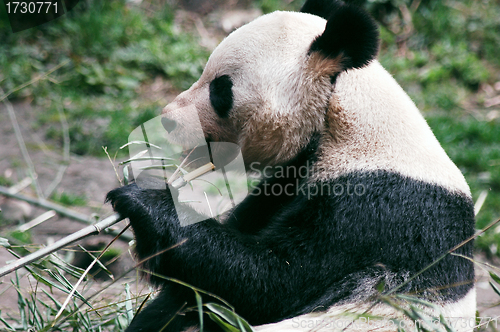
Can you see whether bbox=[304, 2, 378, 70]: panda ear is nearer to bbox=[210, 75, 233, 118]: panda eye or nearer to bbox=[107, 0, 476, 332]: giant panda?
bbox=[107, 0, 476, 332]: giant panda

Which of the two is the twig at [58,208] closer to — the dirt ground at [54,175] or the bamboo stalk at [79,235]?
the dirt ground at [54,175]

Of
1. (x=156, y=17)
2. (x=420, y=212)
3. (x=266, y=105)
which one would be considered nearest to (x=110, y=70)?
(x=156, y=17)

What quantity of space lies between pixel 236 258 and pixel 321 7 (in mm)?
1712

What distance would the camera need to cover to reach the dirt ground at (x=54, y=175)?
3836 mm

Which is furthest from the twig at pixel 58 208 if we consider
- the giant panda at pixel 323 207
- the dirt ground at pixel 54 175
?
the giant panda at pixel 323 207

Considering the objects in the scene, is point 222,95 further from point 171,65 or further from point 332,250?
point 171,65

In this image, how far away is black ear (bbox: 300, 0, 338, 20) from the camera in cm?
283

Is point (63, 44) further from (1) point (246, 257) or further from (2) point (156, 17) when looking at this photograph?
(1) point (246, 257)

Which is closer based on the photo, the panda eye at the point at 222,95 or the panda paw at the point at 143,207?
the panda paw at the point at 143,207

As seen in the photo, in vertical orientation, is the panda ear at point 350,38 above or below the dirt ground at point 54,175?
above

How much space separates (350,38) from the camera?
229 centimetres

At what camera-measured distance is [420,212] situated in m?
2.11

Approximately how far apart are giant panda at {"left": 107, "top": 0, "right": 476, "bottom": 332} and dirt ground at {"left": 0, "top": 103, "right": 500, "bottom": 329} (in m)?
1.58

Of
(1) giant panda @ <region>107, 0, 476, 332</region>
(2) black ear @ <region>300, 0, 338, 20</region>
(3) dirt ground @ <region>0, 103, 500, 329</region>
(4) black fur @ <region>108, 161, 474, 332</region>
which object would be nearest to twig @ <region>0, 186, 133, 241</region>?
(3) dirt ground @ <region>0, 103, 500, 329</region>
